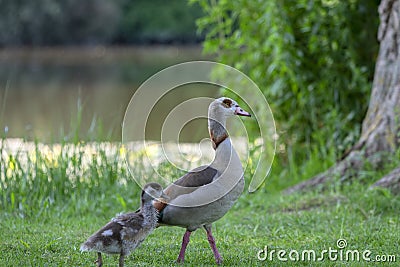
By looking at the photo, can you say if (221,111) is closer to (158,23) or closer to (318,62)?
(318,62)

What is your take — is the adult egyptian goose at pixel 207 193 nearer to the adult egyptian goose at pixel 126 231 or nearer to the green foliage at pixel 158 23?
the adult egyptian goose at pixel 126 231

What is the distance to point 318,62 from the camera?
11.0 meters

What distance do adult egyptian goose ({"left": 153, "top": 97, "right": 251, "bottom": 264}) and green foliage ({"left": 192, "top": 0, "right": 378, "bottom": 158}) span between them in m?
5.15

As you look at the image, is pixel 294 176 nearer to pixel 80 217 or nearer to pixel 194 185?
pixel 80 217

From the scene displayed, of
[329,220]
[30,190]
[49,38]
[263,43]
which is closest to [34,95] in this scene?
[263,43]

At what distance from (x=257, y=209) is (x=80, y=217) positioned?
205 cm

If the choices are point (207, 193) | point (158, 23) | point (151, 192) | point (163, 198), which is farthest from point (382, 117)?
point (158, 23)

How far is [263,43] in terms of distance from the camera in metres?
11.4

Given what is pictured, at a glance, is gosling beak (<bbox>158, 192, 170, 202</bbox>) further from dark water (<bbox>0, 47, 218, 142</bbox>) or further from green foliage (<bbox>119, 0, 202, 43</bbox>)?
green foliage (<bbox>119, 0, 202, 43</bbox>)

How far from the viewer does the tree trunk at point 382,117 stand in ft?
27.9

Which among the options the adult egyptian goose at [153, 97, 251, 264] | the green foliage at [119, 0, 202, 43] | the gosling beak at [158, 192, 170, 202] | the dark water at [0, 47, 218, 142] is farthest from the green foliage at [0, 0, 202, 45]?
the gosling beak at [158, 192, 170, 202]

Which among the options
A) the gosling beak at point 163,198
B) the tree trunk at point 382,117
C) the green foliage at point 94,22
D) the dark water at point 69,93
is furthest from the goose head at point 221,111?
the green foliage at point 94,22

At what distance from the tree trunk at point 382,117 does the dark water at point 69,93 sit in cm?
320

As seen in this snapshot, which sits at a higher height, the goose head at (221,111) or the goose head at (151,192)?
the goose head at (221,111)
